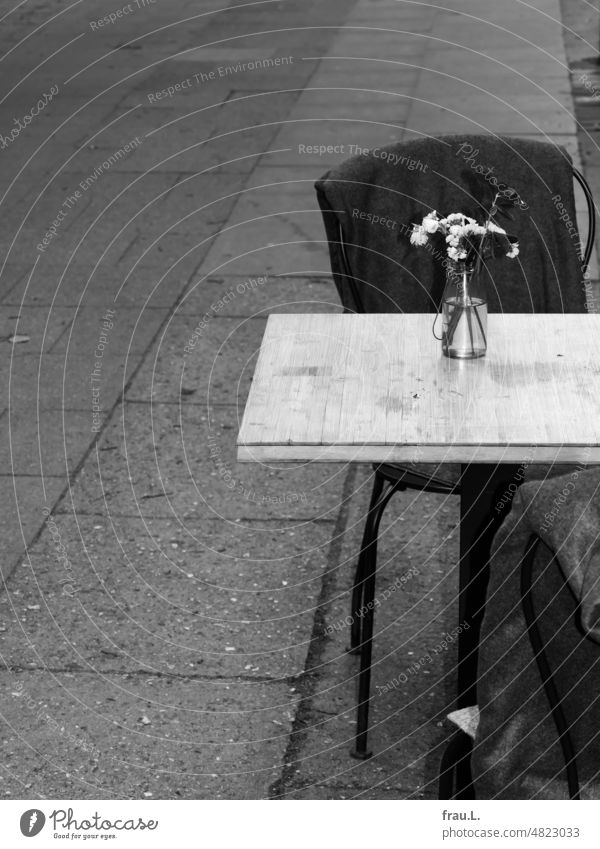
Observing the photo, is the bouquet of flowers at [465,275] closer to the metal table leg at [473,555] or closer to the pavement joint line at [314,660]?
the metal table leg at [473,555]

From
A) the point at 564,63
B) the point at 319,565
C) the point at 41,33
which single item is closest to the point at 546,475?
the point at 319,565

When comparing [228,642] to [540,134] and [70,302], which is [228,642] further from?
[540,134]

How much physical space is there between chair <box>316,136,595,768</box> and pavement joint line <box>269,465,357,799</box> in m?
0.31

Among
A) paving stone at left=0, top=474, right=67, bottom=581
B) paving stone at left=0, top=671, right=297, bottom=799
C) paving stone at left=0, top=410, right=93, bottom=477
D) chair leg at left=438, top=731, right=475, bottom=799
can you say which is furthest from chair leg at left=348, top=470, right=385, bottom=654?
paving stone at left=0, top=410, right=93, bottom=477

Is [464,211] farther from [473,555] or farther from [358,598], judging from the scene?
[473,555]

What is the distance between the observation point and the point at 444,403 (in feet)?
9.50

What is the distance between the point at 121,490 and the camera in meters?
4.41

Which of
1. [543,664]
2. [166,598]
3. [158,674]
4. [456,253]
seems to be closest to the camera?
[543,664]

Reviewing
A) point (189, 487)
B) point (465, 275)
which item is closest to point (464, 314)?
point (465, 275)

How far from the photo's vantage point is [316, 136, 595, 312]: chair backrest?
381cm

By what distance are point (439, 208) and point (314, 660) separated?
4.74ft

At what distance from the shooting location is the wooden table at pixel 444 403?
2742 mm

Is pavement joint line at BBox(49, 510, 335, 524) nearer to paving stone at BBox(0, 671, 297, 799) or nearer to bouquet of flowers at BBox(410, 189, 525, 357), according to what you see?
paving stone at BBox(0, 671, 297, 799)

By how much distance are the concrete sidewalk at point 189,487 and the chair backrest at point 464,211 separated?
0.80 metres
